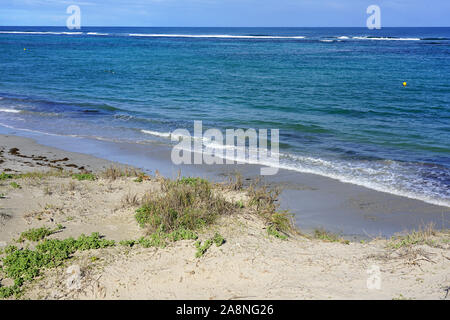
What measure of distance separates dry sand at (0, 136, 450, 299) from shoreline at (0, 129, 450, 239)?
160 cm

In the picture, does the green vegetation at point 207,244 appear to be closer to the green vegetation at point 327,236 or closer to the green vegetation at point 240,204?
the green vegetation at point 240,204

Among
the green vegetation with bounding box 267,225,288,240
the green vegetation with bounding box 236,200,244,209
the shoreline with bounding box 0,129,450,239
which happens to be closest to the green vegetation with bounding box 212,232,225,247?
the green vegetation with bounding box 267,225,288,240

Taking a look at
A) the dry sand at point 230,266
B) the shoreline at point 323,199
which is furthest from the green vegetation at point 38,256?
the shoreline at point 323,199

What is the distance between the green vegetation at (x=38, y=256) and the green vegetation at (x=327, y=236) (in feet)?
11.8

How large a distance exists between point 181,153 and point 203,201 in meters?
6.93

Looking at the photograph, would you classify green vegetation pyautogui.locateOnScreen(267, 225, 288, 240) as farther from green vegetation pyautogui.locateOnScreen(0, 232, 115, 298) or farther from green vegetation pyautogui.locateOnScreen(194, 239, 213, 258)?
green vegetation pyautogui.locateOnScreen(0, 232, 115, 298)

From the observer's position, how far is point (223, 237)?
6.70 meters

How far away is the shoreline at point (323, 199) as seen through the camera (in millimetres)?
8898

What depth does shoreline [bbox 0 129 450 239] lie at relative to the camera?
890 cm

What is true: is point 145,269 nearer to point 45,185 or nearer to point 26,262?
point 26,262

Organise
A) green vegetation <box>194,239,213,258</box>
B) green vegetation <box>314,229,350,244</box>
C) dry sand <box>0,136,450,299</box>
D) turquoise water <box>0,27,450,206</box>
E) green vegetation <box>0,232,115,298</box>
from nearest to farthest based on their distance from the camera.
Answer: dry sand <box>0,136,450,299</box>
green vegetation <box>0,232,115,298</box>
green vegetation <box>194,239,213,258</box>
green vegetation <box>314,229,350,244</box>
turquoise water <box>0,27,450,206</box>

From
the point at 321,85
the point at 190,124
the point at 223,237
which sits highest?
the point at 321,85

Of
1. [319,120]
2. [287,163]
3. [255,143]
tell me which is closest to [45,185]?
[287,163]
